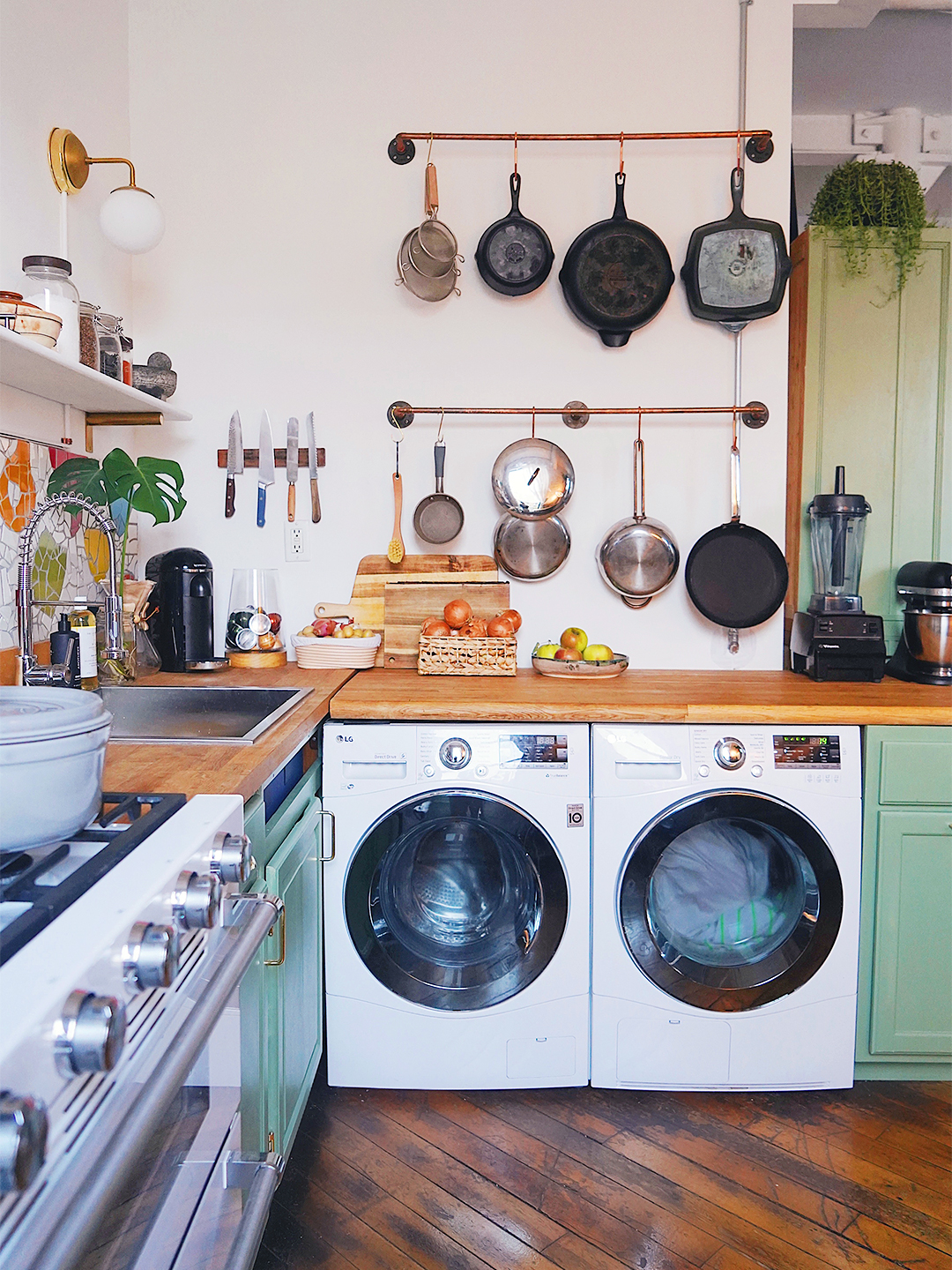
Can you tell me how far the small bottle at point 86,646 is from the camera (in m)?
1.91

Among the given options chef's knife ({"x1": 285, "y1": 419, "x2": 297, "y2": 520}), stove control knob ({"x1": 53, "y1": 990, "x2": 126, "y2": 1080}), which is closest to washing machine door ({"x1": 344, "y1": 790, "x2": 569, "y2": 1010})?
chef's knife ({"x1": 285, "y1": 419, "x2": 297, "y2": 520})

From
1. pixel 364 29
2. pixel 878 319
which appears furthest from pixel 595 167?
pixel 878 319

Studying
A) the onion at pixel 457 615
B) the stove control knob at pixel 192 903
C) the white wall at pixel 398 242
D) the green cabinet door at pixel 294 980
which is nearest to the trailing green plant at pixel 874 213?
the white wall at pixel 398 242

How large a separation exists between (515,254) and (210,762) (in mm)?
1841

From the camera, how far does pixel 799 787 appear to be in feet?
6.47

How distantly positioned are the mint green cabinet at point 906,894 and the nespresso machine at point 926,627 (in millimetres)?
356

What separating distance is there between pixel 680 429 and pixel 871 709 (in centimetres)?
108

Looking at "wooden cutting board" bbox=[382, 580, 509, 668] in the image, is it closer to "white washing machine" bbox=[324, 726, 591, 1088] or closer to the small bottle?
"white washing machine" bbox=[324, 726, 591, 1088]

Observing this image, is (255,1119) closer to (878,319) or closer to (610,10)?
(878,319)

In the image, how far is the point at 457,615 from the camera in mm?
2463

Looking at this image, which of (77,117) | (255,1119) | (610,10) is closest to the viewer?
(255,1119)

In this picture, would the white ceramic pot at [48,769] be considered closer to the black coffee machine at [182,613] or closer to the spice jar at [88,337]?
the spice jar at [88,337]

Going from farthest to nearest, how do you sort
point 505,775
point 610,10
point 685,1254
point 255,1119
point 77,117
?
point 610,10
point 77,117
point 505,775
point 685,1254
point 255,1119

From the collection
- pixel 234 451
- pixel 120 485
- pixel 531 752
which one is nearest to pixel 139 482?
pixel 120 485
